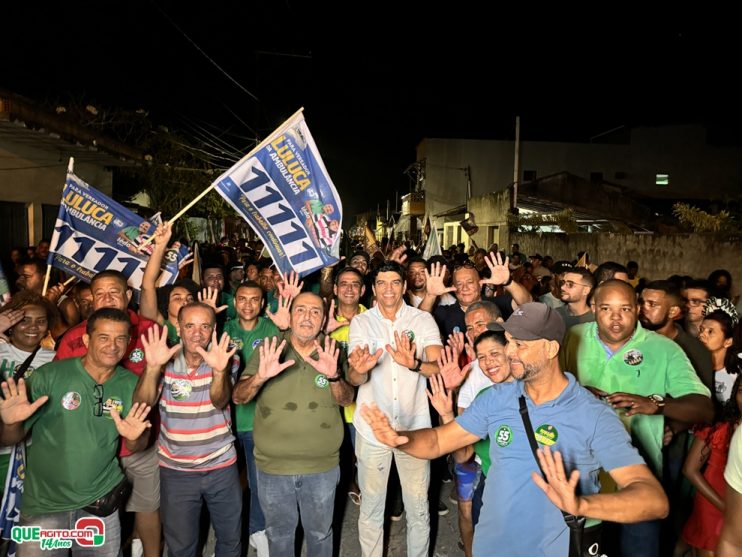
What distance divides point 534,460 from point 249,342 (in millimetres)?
3007

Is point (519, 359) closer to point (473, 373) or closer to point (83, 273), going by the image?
point (473, 373)

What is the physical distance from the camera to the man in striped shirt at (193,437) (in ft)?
11.8

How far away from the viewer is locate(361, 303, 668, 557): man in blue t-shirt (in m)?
2.39

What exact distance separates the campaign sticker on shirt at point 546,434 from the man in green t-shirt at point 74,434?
242 centimetres

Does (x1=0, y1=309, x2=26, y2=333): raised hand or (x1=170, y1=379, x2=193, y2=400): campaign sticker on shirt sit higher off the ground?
(x1=0, y1=309, x2=26, y2=333): raised hand

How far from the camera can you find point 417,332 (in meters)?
4.21

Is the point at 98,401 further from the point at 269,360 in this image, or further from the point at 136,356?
the point at 269,360

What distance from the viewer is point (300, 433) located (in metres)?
3.57

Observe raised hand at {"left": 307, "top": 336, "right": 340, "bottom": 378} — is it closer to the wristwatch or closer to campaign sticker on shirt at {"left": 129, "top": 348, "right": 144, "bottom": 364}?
campaign sticker on shirt at {"left": 129, "top": 348, "right": 144, "bottom": 364}

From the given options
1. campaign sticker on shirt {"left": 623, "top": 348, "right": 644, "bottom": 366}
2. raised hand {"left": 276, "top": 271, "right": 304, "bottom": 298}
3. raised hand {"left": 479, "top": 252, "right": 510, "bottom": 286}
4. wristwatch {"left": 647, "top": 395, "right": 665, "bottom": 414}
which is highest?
raised hand {"left": 479, "top": 252, "right": 510, "bottom": 286}

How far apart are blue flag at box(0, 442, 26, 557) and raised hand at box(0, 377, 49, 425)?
548mm

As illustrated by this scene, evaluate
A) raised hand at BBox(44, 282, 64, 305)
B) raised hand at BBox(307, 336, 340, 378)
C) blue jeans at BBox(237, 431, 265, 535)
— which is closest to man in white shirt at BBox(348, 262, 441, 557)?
raised hand at BBox(307, 336, 340, 378)

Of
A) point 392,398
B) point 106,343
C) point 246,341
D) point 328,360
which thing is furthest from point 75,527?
point 392,398

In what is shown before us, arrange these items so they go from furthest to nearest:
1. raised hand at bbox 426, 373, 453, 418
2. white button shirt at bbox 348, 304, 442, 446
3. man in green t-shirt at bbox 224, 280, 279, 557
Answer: man in green t-shirt at bbox 224, 280, 279, 557 < white button shirt at bbox 348, 304, 442, 446 < raised hand at bbox 426, 373, 453, 418
